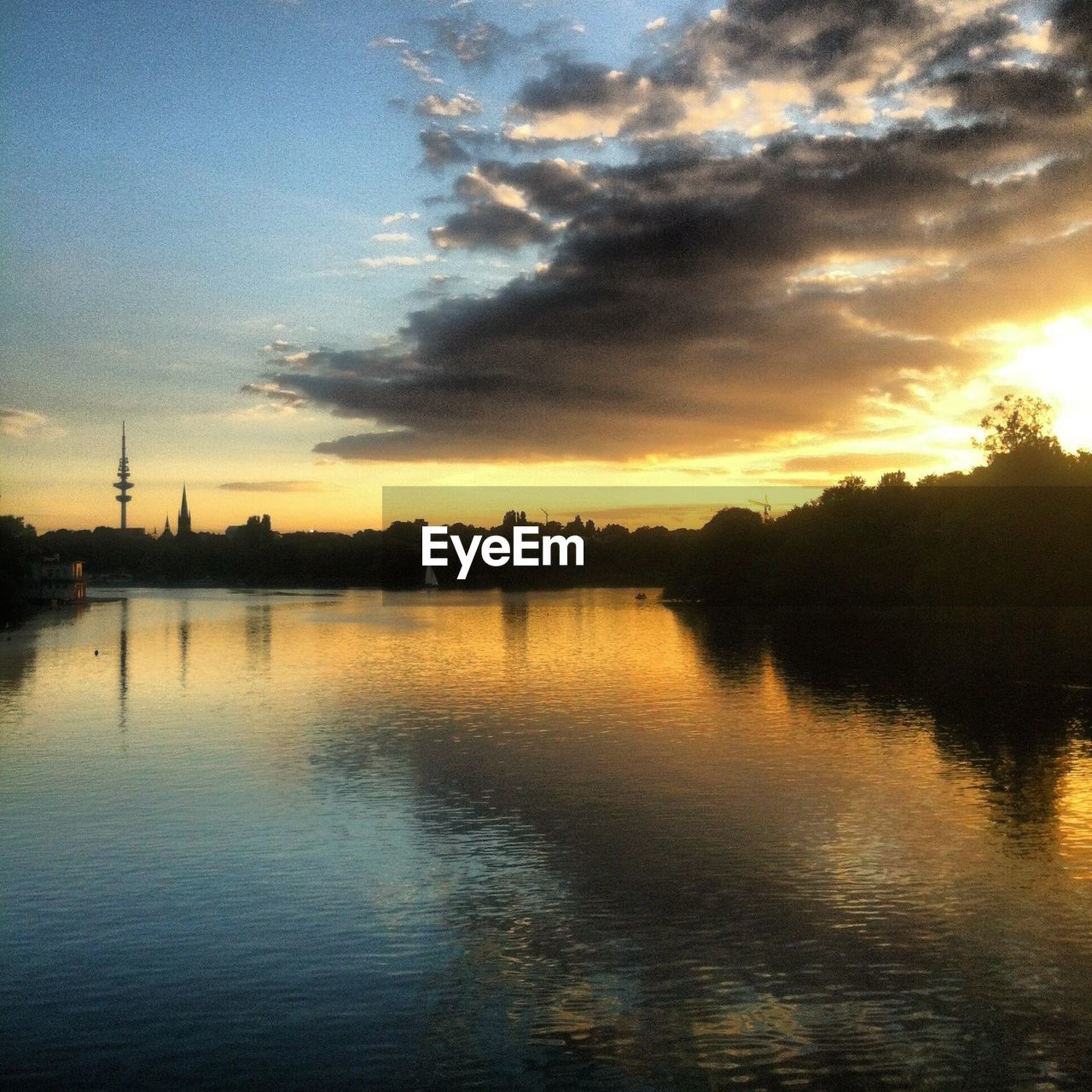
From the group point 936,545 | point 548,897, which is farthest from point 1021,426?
point 548,897

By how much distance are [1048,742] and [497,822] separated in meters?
23.3

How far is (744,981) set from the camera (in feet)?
58.5

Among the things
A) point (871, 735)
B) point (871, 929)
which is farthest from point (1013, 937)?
point (871, 735)

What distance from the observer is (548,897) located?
2256 cm

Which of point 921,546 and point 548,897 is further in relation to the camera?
point 921,546

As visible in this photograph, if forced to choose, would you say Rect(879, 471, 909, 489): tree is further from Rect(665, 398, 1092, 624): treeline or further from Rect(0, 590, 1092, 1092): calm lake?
Rect(0, 590, 1092, 1092): calm lake

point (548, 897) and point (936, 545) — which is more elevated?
point (936, 545)

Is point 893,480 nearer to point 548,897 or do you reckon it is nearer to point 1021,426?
point 1021,426

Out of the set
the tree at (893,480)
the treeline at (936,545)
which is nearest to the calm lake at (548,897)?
the treeline at (936,545)

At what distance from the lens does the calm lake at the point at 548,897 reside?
1546 centimetres

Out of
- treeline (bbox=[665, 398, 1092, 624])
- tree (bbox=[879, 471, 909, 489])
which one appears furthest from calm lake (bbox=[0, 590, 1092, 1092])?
tree (bbox=[879, 471, 909, 489])

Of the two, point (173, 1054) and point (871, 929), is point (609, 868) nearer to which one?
point (871, 929)

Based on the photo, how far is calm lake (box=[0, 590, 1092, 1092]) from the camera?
50.7 ft

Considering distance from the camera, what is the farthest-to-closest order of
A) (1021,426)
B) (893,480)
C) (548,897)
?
(893,480) → (1021,426) → (548,897)
